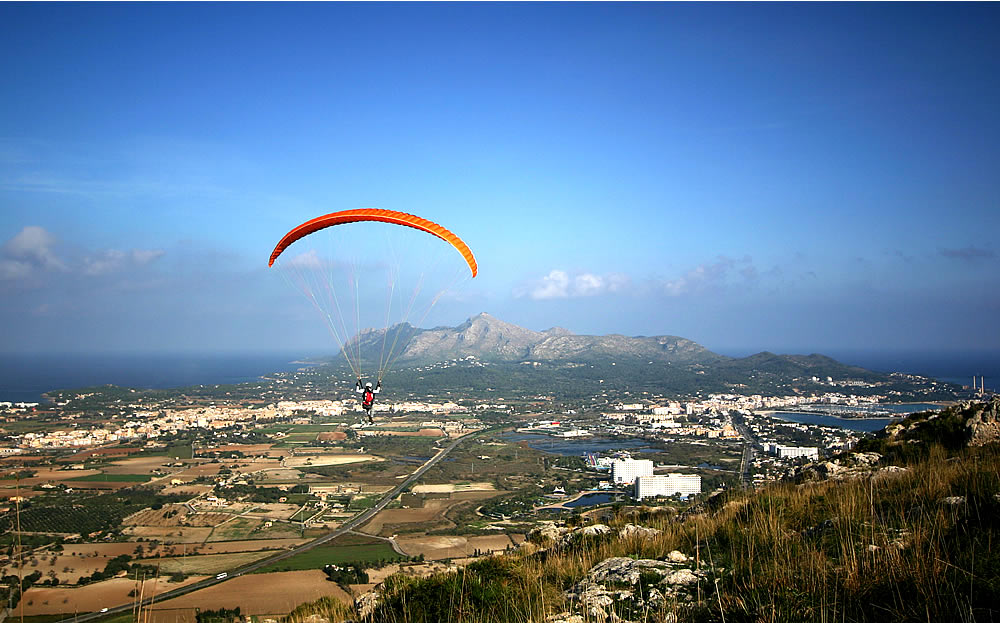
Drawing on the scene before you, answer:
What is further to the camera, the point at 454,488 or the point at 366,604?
the point at 454,488

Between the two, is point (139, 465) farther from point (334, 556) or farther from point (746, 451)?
point (746, 451)

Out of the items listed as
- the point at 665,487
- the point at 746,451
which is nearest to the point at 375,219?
the point at 665,487

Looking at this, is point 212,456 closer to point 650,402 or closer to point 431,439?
point 431,439

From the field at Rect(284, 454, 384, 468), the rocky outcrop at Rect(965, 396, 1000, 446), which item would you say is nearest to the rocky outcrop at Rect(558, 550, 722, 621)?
the rocky outcrop at Rect(965, 396, 1000, 446)

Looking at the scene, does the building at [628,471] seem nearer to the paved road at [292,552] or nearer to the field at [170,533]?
the paved road at [292,552]

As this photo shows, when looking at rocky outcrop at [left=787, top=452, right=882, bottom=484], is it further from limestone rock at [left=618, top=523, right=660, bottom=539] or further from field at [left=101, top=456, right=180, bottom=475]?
field at [left=101, top=456, right=180, bottom=475]

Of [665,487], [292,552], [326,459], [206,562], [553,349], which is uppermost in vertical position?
[553,349]

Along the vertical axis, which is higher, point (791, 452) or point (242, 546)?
point (791, 452)

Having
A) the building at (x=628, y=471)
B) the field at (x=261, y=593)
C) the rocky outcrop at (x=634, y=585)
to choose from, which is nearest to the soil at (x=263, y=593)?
the field at (x=261, y=593)
